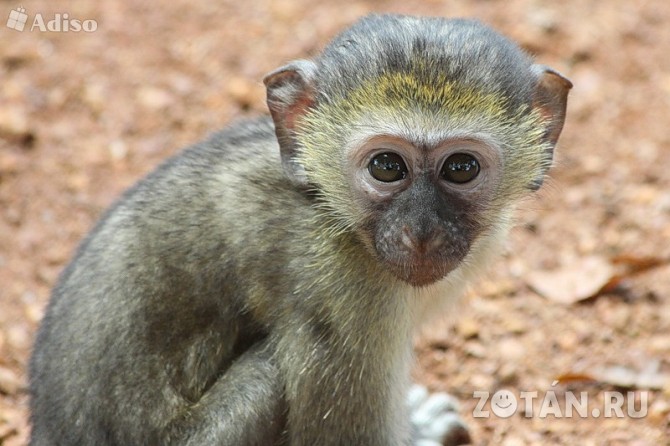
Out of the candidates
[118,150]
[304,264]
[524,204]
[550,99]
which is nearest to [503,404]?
[524,204]

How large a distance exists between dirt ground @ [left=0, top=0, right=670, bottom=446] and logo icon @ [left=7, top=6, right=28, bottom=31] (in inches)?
2.7

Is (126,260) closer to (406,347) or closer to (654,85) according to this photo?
(406,347)

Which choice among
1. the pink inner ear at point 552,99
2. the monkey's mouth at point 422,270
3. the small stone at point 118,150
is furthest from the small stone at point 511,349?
the small stone at point 118,150

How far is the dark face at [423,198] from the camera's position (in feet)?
15.4

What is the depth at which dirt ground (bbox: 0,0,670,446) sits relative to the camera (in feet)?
21.5

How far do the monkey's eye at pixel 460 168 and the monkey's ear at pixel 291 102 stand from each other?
76 cm

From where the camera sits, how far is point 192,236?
5281 mm

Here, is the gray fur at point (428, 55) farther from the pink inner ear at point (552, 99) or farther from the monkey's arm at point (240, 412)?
the monkey's arm at point (240, 412)

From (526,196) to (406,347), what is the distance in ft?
3.25

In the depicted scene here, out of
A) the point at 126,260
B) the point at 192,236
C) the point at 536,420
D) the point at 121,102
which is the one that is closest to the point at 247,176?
the point at 192,236

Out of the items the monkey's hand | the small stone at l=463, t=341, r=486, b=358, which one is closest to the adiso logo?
the small stone at l=463, t=341, r=486, b=358

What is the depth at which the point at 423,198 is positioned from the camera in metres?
4.70

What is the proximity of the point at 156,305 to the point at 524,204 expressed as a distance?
1988mm

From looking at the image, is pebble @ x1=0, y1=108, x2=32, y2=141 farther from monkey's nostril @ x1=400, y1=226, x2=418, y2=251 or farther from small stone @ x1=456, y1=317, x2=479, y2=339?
monkey's nostril @ x1=400, y1=226, x2=418, y2=251
